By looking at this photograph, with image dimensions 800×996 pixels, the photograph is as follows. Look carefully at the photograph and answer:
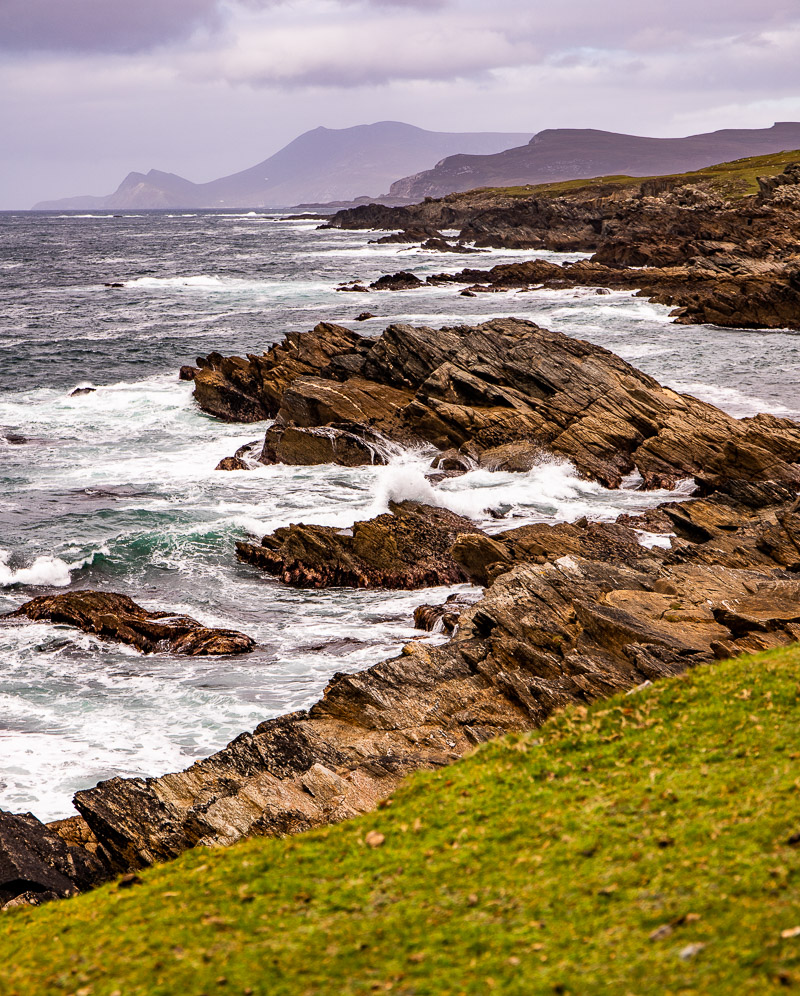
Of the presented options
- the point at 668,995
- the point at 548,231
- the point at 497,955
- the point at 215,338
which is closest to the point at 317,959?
the point at 497,955

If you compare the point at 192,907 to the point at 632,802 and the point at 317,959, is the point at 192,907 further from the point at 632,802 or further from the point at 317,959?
the point at 632,802

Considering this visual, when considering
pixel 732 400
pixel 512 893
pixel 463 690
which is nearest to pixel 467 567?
pixel 463 690

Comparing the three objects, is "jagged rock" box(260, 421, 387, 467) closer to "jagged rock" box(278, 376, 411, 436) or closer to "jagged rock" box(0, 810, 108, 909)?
"jagged rock" box(278, 376, 411, 436)

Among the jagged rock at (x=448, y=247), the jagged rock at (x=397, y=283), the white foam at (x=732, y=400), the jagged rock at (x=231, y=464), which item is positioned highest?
the jagged rock at (x=448, y=247)

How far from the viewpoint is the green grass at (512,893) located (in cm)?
823

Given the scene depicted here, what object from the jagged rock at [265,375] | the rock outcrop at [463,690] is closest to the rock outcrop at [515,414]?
the jagged rock at [265,375]

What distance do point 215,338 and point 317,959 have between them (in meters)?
69.3

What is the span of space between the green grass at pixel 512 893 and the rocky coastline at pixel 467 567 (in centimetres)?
355

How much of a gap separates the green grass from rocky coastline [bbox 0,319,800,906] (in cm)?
355

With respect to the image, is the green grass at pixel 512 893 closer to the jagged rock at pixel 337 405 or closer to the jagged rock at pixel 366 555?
the jagged rock at pixel 366 555

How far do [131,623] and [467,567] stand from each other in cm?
1047

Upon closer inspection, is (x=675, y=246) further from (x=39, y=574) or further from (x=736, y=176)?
(x=39, y=574)

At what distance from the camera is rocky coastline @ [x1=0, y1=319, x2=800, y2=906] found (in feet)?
50.7

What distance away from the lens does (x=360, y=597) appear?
92.6 feet
